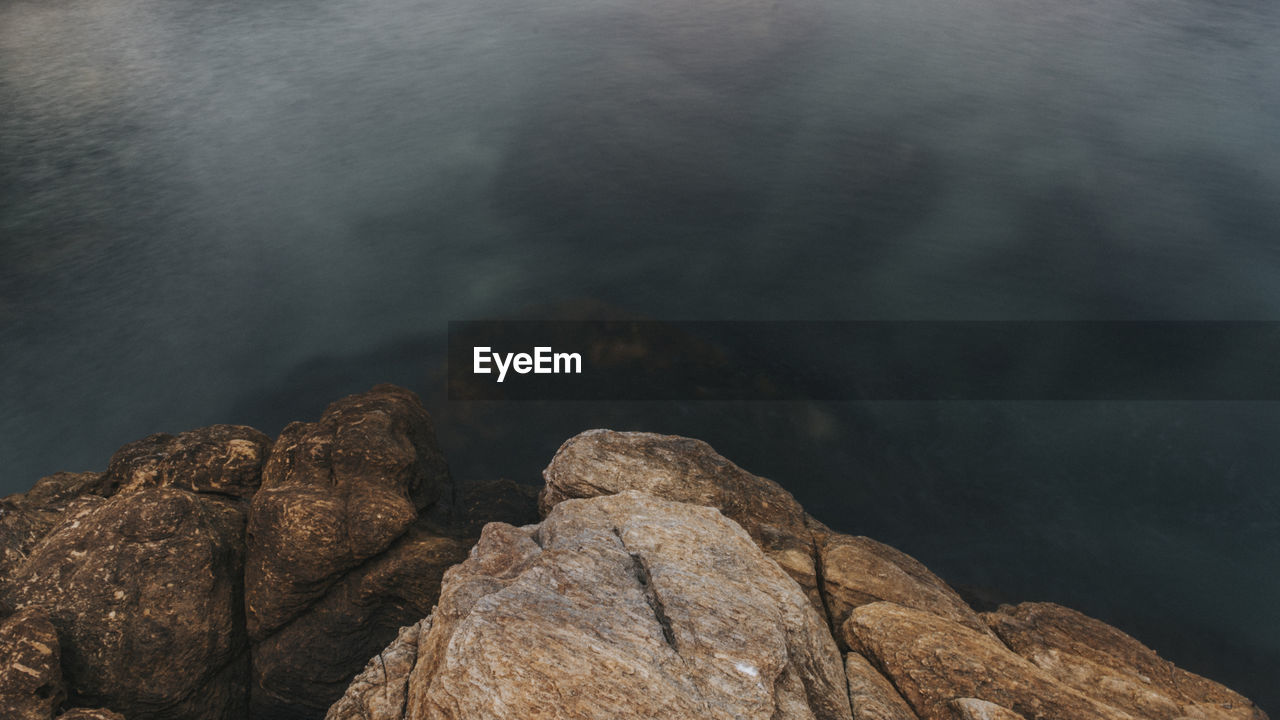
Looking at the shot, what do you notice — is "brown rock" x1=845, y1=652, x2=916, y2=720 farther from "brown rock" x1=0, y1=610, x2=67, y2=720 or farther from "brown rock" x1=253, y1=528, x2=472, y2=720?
"brown rock" x1=0, y1=610, x2=67, y2=720

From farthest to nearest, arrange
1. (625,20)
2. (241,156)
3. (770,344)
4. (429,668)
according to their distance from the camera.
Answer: (625,20) → (241,156) → (770,344) → (429,668)

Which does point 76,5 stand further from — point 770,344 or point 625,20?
point 770,344

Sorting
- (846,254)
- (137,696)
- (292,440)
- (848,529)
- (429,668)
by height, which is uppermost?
(429,668)

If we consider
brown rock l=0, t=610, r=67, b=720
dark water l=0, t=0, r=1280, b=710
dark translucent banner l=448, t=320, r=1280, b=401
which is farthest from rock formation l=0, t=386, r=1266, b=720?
dark translucent banner l=448, t=320, r=1280, b=401

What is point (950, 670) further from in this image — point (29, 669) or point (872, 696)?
point (29, 669)

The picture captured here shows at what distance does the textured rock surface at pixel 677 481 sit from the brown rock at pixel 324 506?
14.4ft

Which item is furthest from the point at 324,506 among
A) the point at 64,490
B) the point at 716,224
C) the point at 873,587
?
the point at 716,224

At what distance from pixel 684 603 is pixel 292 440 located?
42.0ft

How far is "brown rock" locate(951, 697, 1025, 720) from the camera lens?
1262cm

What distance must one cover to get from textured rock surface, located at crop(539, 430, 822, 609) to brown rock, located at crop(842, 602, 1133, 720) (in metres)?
3.18

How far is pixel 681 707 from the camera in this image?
36.6ft

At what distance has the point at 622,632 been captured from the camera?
40.3 feet

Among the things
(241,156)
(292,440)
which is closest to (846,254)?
(292,440)

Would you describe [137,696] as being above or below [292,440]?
below
